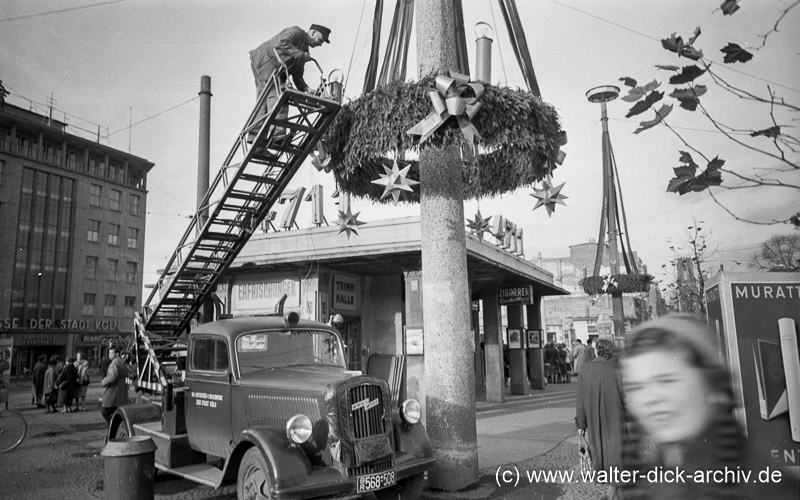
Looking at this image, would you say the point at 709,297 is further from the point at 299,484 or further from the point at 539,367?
the point at 539,367

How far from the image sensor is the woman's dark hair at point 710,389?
169cm

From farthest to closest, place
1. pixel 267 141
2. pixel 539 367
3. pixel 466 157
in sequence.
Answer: pixel 539 367 → pixel 267 141 → pixel 466 157

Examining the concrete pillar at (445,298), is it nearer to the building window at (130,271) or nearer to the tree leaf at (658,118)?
the tree leaf at (658,118)

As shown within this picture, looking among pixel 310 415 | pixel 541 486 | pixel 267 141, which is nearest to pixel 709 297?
pixel 541 486

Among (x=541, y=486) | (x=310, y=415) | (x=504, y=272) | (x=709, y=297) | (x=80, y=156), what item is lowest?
(x=541, y=486)

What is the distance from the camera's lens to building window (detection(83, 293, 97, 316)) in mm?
41719

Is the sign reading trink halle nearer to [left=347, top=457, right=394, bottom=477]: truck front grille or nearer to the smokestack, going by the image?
[left=347, top=457, right=394, bottom=477]: truck front grille

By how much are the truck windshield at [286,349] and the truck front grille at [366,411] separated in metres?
1.38

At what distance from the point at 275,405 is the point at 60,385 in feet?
45.4

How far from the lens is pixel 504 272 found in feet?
53.6

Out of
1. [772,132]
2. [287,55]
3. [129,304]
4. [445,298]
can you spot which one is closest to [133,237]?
[129,304]

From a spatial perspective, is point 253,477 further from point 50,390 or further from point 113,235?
point 113,235

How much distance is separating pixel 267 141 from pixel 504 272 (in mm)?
9445

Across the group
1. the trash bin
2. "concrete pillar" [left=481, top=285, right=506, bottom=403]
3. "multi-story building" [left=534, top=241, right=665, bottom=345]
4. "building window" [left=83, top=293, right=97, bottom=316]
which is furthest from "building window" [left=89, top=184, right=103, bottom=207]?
the trash bin
